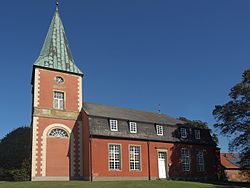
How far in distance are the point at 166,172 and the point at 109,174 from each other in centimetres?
756

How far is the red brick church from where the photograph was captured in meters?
32.2

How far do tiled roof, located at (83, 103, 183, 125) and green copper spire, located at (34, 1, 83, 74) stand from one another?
15.8ft

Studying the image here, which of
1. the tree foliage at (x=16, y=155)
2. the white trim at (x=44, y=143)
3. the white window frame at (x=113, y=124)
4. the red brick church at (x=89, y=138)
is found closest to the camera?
the white trim at (x=44, y=143)

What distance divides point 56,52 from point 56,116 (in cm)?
838

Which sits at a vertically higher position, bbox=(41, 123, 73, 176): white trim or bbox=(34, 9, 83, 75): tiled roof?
bbox=(34, 9, 83, 75): tiled roof

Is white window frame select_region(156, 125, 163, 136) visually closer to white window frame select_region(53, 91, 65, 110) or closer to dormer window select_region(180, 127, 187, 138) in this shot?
dormer window select_region(180, 127, 187, 138)

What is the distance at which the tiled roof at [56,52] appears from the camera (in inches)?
1416

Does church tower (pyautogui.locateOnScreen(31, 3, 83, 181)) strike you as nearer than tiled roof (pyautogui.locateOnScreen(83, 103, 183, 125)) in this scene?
Yes

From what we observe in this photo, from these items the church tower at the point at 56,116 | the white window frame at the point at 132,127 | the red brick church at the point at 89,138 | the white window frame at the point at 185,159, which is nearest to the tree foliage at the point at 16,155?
the church tower at the point at 56,116

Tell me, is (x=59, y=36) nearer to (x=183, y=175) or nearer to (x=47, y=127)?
(x=47, y=127)

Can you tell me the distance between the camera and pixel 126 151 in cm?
3425

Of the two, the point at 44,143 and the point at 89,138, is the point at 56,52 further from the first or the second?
the point at 89,138

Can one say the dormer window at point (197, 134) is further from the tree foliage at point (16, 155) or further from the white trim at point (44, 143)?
the tree foliage at point (16, 155)

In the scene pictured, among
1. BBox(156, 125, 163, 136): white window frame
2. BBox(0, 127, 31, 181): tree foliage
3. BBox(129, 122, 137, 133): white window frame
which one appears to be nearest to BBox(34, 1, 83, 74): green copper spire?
BBox(129, 122, 137, 133): white window frame
